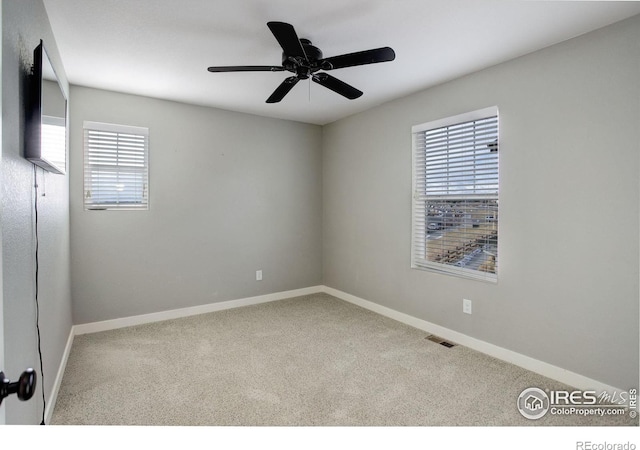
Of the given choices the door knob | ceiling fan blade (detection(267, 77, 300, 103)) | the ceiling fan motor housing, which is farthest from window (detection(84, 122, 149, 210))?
the door knob

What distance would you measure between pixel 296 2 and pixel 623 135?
7.02 ft

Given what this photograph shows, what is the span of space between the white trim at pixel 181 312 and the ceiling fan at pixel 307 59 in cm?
267

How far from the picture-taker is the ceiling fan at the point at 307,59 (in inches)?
73.3

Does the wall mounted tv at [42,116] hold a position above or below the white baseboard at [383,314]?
above

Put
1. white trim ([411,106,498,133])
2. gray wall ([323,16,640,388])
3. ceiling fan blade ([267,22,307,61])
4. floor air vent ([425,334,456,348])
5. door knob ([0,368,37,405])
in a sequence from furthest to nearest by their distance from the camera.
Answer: floor air vent ([425,334,456,348])
white trim ([411,106,498,133])
gray wall ([323,16,640,388])
ceiling fan blade ([267,22,307,61])
door knob ([0,368,37,405])

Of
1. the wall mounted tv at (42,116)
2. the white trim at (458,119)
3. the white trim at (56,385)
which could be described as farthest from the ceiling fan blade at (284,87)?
the white trim at (56,385)

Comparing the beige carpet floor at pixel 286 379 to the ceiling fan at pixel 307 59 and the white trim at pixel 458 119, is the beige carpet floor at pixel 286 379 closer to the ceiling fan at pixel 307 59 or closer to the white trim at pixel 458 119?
the white trim at pixel 458 119

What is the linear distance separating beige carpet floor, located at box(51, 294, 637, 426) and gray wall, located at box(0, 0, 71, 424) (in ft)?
1.55

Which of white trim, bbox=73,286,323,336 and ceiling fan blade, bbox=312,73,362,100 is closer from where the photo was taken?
ceiling fan blade, bbox=312,73,362,100

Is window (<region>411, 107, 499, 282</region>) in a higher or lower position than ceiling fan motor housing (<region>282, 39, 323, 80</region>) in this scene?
lower

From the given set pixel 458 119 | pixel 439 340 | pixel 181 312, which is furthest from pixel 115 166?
pixel 439 340

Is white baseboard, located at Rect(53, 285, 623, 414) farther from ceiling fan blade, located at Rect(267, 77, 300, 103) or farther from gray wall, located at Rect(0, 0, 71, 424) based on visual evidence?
ceiling fan blade, located at Rect(267, 77, 300, 103)

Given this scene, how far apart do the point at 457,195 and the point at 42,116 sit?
299 centimetres

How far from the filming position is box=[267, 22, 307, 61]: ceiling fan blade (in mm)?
1710
